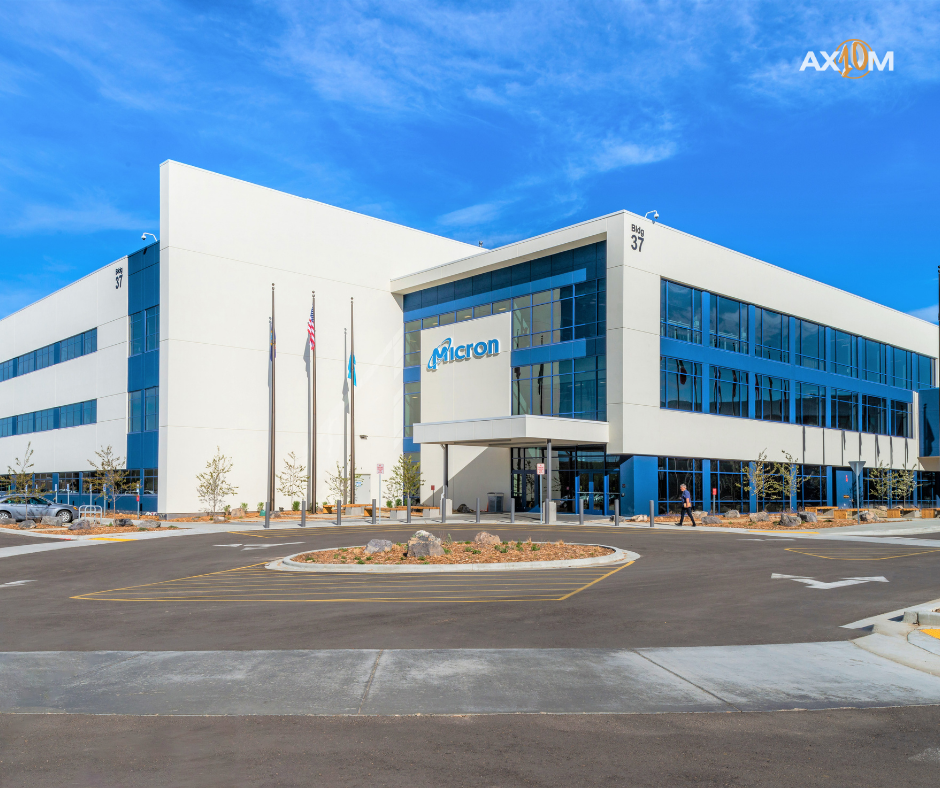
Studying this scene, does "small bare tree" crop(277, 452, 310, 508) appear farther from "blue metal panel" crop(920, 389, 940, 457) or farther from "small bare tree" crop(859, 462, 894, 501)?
"blue metal panel" crop(920, 389, 940, 457)

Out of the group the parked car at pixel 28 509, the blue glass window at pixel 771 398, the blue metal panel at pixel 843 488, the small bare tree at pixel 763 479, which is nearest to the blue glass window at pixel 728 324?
the blue glass window at pixel 771 398

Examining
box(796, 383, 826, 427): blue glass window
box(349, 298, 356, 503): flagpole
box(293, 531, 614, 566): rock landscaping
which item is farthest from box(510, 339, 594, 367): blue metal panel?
box(293, 531, 614, 566): rock landscaping

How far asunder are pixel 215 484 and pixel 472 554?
2855 centimetres

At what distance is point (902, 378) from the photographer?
62.3 m

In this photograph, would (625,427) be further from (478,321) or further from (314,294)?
(314,294)

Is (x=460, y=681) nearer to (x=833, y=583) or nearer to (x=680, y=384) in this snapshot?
(x=833, y=583)

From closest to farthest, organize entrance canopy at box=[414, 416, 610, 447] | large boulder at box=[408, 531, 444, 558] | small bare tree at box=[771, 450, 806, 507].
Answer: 1. large boulder at box=[408, 531, 444, 558]
2. entrance canopy at box=[414, 416, 610, 447]
3. small bare tree at box=[771, 450, 806, 507]

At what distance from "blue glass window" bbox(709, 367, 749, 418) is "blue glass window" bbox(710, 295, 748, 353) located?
1394mm

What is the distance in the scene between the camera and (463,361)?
48.8 meters

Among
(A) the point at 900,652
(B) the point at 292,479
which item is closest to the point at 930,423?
(B) the point at 292,479

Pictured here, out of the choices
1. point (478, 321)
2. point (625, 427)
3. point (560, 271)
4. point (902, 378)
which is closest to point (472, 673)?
point (625, 427)

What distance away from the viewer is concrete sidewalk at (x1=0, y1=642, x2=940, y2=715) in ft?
23.3

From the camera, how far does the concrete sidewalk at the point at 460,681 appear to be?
23.3 ft

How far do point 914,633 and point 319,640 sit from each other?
7.35 metres
